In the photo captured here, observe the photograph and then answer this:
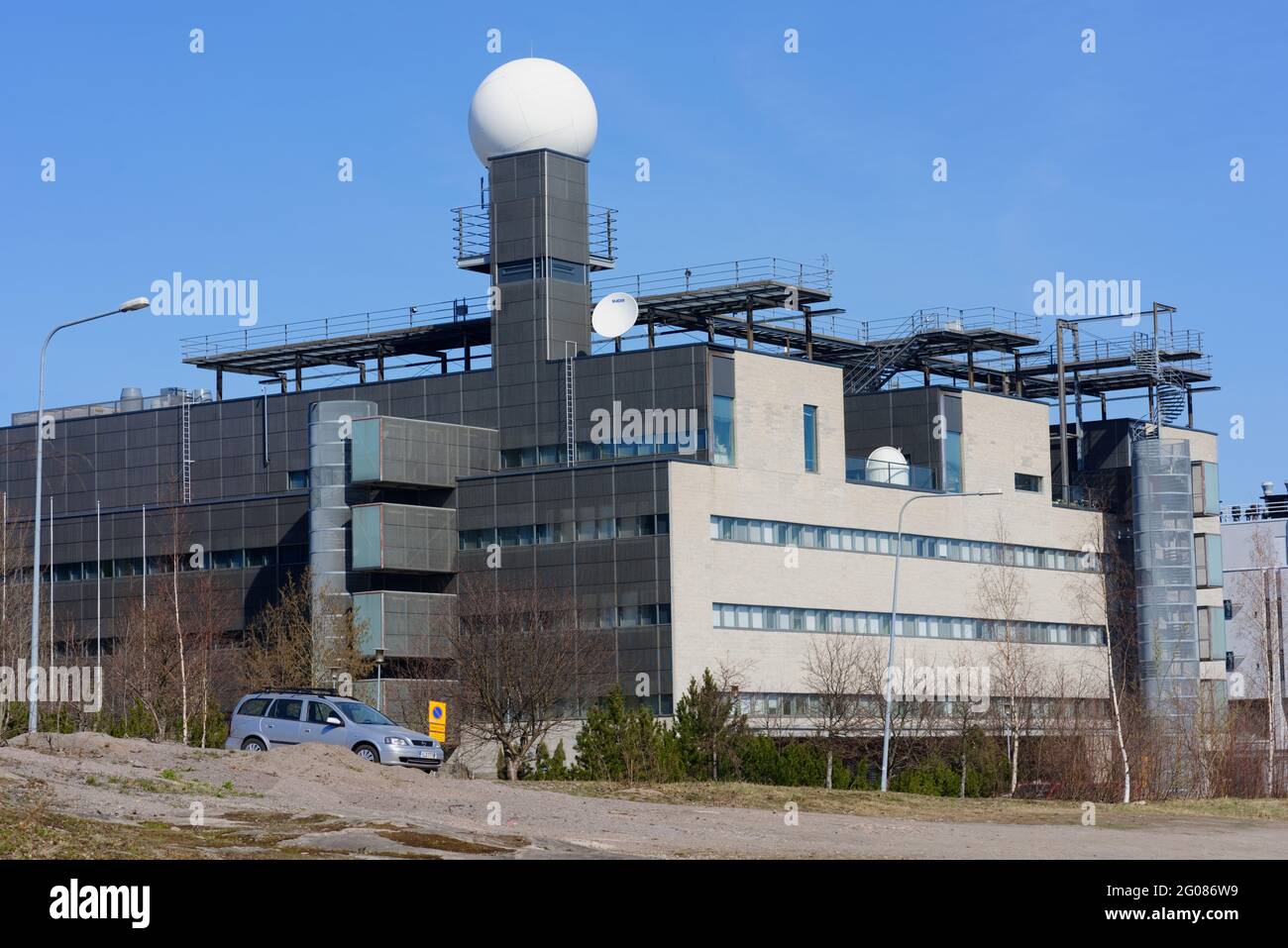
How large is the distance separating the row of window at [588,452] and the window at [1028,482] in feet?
70.2

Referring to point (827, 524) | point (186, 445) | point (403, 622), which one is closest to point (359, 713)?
point (403, 622)

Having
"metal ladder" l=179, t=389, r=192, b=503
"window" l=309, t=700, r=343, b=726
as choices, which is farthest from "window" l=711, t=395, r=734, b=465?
"window" l=309, t=700, r=343, b=726

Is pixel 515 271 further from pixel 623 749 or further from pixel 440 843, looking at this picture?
pixel 440 843

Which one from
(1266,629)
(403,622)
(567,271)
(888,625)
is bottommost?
(1266,629)

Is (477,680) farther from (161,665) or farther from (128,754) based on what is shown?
(128,754)

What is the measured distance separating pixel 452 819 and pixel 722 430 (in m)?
43.4

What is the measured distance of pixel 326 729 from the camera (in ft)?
125

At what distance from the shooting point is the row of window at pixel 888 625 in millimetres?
69312

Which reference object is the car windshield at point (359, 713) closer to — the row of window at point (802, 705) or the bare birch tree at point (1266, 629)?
the row of window at point (802, 705)

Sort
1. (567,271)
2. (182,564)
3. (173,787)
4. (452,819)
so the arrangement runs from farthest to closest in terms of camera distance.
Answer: (182,564), (567,271), (173,787), (452,819)

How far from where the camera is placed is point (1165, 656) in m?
84.3
